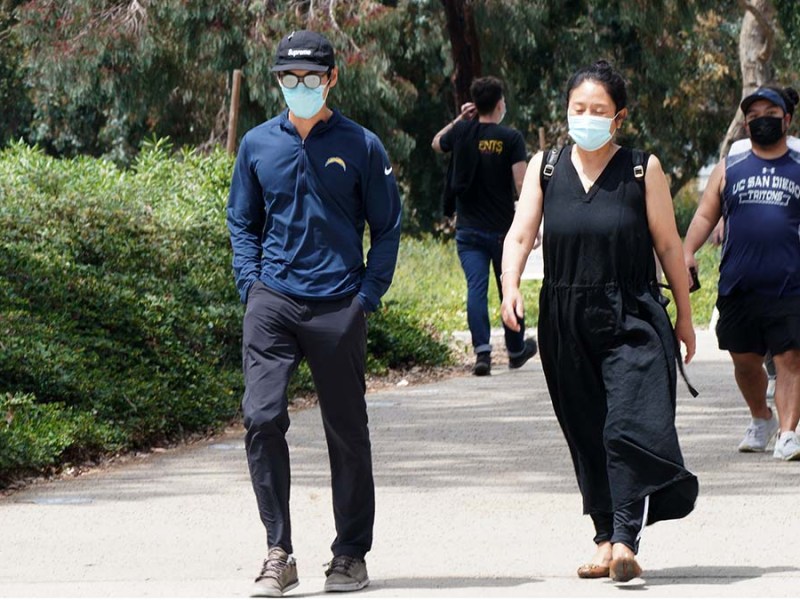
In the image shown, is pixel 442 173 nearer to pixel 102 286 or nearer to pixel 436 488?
pixel 102 286

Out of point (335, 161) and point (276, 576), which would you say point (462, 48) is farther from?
point (276, 576)

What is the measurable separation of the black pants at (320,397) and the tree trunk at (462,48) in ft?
58.1

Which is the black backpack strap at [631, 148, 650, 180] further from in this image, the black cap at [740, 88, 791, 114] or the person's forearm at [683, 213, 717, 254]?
the black cap at [740, 88, 791, 114]

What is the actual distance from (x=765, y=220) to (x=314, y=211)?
3.39 metres

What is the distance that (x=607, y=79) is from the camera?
20.0 ft

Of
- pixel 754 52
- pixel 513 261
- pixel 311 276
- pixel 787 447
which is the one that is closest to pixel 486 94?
pixel 787 447

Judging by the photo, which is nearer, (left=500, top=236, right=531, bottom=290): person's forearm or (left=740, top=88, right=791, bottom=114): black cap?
(left=500, top=236, right=531, bottom=290): person's forearm

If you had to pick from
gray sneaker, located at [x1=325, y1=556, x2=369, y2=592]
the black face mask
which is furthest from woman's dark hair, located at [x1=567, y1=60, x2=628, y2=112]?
the black face mask

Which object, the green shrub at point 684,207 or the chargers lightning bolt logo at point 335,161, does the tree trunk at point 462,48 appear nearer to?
the green shrub at point 684,207

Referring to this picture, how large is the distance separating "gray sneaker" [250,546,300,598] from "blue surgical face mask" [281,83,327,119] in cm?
153

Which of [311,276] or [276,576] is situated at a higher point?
[311,276]

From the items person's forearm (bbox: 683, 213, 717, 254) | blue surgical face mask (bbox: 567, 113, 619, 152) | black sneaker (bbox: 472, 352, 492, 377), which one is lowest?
black sneaker (bbox: 472, 352, 492, 377)

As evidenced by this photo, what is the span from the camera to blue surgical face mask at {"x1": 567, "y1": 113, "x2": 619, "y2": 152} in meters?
6.01

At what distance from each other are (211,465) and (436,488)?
1.32 metres
